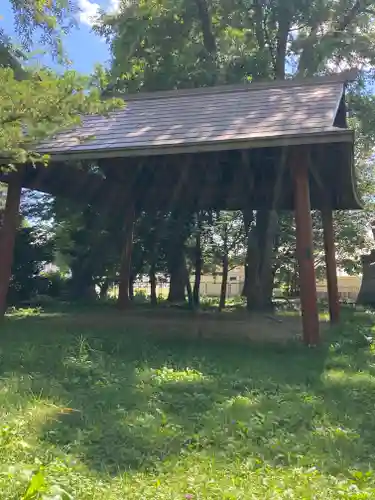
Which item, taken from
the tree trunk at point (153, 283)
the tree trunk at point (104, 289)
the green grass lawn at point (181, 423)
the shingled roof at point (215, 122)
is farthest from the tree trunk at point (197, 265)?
the green grass lawn at point (181, 423)

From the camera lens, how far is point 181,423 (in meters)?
4.20

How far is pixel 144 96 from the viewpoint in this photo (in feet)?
34.0

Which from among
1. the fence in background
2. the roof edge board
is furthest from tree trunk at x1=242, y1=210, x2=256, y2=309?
the roof edge board

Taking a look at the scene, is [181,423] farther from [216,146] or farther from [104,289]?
[104,289]

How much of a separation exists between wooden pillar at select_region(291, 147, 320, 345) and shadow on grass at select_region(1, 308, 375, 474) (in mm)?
359

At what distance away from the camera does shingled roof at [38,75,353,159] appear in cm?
709

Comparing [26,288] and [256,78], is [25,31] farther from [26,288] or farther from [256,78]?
[256,78]

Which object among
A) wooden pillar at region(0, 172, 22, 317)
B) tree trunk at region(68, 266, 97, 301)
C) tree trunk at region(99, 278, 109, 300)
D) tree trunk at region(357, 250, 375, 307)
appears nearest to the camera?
wooden pillar at region(0, 172, 22, 317)

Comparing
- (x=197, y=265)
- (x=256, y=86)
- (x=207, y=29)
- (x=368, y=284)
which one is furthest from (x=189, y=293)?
(x=207, y=29)

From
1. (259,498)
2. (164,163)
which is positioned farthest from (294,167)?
(259,498)

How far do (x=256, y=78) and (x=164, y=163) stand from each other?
8646mm

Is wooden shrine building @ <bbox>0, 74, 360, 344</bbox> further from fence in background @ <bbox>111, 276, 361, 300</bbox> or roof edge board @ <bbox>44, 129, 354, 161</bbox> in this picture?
fence in background @ <bbox>111, 276, 361, 300</bbox>

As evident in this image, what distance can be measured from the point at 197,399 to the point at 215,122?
15.1 ft

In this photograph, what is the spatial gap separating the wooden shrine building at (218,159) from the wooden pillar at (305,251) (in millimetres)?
14
